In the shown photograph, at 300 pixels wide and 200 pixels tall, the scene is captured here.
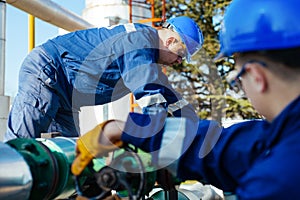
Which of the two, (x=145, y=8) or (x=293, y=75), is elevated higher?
(x=145, y=8)

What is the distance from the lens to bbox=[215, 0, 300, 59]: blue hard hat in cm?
98

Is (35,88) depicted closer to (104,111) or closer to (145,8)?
(104,111)

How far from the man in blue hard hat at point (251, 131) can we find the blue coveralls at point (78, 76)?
103 centimetres

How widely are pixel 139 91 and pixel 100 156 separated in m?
1.12

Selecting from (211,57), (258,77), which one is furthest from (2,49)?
(211,57)

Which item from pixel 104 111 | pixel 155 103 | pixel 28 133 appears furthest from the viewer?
pixel 104 111

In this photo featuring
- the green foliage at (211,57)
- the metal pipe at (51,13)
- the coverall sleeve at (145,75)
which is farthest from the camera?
the green foliage at (211,57)

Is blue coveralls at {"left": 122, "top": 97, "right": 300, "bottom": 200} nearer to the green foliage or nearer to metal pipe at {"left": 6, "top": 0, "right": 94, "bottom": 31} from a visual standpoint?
metal pipe at {"left": 6, "top": 0, "right": 94, "bottom": 31}

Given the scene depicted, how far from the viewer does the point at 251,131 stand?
121cm

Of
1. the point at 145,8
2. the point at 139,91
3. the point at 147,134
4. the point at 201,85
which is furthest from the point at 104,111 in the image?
the point at 201,85

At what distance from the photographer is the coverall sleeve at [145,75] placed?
2162 millimetres

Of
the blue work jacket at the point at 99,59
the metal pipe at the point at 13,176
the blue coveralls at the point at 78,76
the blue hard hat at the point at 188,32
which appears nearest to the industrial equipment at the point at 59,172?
the metal pipe at the point at 13,176

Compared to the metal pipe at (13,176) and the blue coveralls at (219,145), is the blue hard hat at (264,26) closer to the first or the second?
the blue coveralls at (219,145)

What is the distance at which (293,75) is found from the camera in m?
0.98
